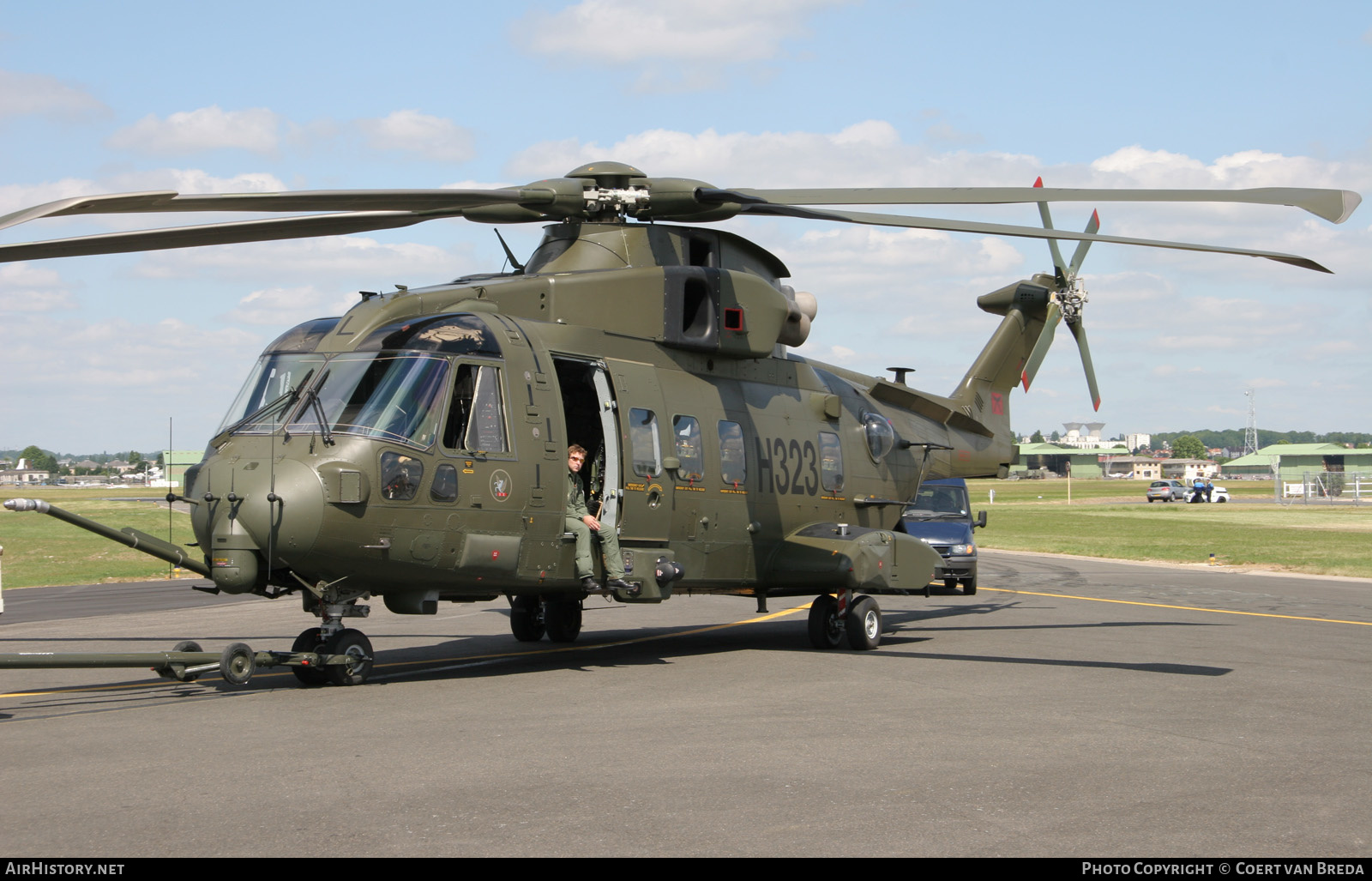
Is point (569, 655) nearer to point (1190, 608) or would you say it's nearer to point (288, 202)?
point (288, 202)

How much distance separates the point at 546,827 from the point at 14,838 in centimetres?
251

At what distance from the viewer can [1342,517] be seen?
53.9 m

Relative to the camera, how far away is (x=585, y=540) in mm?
12133

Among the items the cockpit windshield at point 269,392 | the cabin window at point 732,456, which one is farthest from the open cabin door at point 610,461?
the cockpit windshield at point 269,392

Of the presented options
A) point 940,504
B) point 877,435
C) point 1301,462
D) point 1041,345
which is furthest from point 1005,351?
point 1301,462

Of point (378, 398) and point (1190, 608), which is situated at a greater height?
point (378, 398)

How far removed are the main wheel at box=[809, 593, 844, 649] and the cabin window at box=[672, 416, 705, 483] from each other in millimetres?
2509

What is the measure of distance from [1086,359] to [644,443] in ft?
36.3

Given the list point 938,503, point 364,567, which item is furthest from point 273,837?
point 938,503

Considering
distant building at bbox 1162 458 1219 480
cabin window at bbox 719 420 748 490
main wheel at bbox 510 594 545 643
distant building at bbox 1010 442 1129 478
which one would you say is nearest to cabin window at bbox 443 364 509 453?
cabin window at bbox 719 420 748 490

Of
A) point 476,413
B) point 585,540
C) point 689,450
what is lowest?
point 585,540

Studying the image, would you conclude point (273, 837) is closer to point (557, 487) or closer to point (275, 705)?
point (275, 705)

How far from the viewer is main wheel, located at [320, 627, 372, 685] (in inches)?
424
